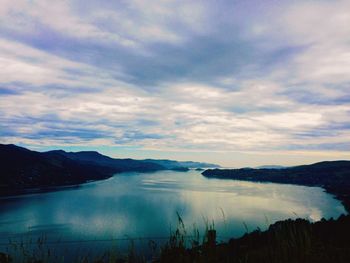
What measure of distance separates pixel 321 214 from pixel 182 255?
7015cm

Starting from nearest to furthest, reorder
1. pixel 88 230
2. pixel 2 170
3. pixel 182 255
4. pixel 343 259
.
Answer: pixel 182 255 → pixel 343 259 → pixel 88 230 → pixel 2 170

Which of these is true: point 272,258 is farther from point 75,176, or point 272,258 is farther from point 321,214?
point 75,176

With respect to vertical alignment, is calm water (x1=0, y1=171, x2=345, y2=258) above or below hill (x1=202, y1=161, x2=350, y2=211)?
below

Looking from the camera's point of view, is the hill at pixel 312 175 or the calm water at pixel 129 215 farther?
the hill at pixel 312 175

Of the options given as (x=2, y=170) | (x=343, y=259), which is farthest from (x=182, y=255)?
(x=2, y=170)

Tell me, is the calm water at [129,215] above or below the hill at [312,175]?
below

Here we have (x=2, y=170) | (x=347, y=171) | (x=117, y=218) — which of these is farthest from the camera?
(x=347, y=171)

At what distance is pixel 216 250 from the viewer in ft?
12.2

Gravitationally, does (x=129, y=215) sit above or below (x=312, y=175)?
below

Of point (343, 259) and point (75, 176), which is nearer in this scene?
point (343, 259)

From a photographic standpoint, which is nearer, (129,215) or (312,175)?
(129,215)

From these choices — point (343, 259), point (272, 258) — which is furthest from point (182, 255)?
point (343, 259)

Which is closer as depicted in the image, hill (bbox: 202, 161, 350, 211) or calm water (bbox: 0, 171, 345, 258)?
calm water (bbox: 0, 171, 345, 258)

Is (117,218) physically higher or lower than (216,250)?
lower
